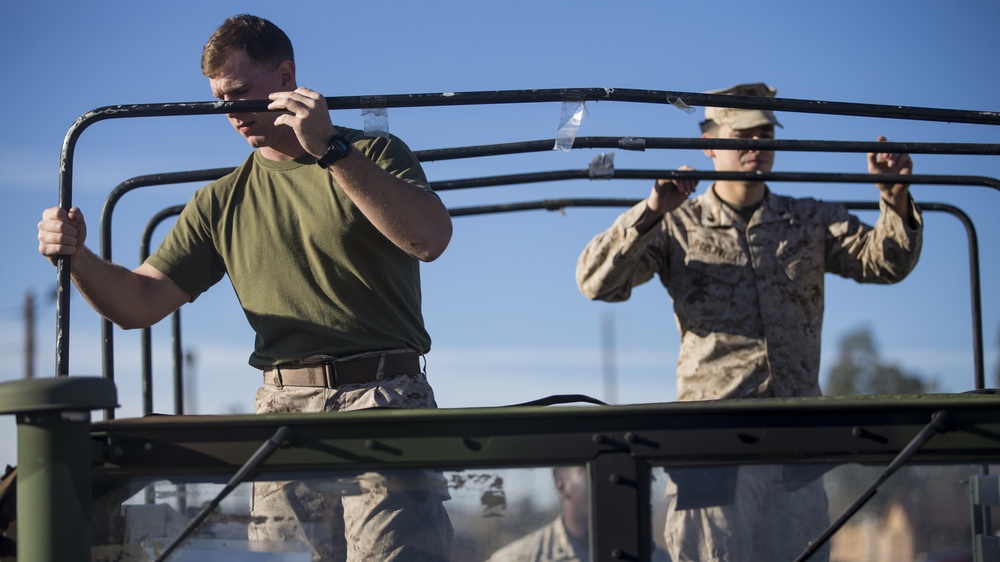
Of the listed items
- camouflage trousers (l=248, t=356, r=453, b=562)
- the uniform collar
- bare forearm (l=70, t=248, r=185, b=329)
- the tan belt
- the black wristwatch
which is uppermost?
the uniform collar

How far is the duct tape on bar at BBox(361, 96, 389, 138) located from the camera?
2.28 m

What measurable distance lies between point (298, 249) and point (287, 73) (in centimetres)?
52

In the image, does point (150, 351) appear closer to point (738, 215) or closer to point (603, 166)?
point (603, 166)

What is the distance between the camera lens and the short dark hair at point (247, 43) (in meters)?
3.00

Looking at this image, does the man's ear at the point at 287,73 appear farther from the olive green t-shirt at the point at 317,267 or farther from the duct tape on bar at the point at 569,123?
the duct tape on bar at the point at 569,123

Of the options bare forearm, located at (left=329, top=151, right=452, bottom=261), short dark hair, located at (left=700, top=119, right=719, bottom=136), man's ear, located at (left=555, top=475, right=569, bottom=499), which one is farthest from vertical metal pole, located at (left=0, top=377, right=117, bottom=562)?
short dark hair, located at (left=700, top=119, right=719, bottom=136)

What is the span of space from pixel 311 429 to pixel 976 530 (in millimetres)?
1063

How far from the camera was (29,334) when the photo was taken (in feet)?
107

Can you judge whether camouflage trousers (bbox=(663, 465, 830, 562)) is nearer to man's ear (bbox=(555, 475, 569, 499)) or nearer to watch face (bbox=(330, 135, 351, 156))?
man's ear (bbox=(555, 475, 569, 499))

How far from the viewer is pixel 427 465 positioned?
6.23ft

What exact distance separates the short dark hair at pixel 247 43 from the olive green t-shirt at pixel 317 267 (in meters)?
0.27

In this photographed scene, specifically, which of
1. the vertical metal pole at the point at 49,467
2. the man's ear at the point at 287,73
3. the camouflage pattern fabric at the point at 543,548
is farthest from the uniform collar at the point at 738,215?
the vertical metal pole at the point at 49,467

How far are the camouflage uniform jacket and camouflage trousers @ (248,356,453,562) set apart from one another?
6.61ft

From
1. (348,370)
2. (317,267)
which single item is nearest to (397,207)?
(317,267)
